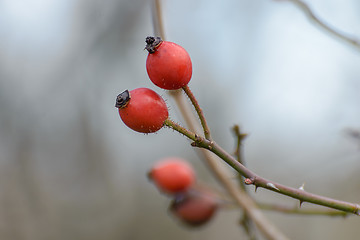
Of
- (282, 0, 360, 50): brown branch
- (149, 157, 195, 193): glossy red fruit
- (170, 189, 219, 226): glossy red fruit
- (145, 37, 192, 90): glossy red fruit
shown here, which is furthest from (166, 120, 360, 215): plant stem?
(170, 189, 219, 226): glossy red fruit

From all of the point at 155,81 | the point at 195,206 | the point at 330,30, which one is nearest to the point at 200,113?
the point at 155,81

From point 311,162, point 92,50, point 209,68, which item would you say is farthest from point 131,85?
point 311,162

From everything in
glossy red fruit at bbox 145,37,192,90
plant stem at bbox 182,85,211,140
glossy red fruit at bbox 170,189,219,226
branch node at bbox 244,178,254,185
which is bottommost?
glossy red fruit at bbox 170,189,219,226

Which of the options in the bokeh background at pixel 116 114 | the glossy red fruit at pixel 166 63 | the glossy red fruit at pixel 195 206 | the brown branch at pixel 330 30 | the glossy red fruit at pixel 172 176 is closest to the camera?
the glossy red fruit at pixel 166 63

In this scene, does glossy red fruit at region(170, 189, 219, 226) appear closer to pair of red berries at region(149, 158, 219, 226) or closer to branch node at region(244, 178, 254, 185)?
pair of red berries at region(149, 158, 219, 226)

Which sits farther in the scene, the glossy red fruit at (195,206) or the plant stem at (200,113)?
the glossy red fruit at (195,206)

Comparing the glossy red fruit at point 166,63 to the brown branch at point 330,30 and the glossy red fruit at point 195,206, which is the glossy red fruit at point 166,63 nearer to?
the brown branch at point 330,30

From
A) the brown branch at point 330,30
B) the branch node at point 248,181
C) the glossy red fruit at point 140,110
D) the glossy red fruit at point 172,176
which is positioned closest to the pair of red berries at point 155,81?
the glossy red fruit at point 140,110
